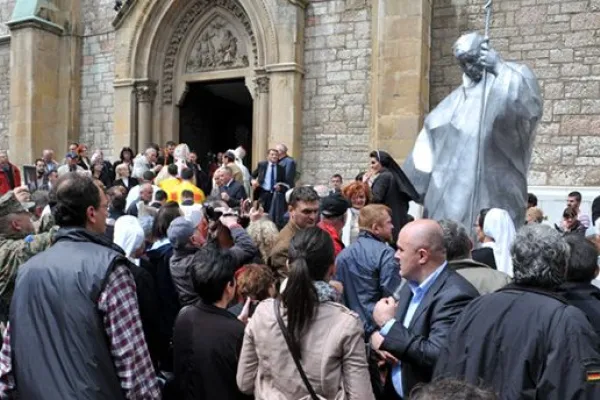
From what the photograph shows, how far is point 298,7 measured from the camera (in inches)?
497

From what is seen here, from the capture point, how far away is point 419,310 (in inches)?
101

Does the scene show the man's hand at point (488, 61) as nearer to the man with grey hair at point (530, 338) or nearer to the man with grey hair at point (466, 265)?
the man with grey hair at point (466, 265)

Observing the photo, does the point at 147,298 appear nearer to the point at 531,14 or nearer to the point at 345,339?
the point at 345,339

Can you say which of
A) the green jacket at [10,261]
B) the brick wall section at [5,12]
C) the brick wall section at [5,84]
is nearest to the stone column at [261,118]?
the brick wall section at [5,84]

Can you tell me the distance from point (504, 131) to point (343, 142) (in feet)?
23.9

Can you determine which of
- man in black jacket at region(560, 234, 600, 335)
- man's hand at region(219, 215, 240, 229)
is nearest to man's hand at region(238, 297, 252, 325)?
man's hand at region(219, 215, 240, 229)

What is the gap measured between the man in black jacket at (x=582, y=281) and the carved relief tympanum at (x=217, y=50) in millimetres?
11633

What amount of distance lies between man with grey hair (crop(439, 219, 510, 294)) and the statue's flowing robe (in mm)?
2216

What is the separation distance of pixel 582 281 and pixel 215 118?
573 inches

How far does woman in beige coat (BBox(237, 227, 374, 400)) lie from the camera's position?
2344mm

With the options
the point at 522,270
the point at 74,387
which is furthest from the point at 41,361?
the point at 522,270

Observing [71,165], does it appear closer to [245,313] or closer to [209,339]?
[245,313]

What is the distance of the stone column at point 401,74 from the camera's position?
1127 cm

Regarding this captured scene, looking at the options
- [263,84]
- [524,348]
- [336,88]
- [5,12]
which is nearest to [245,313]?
[524,348]
